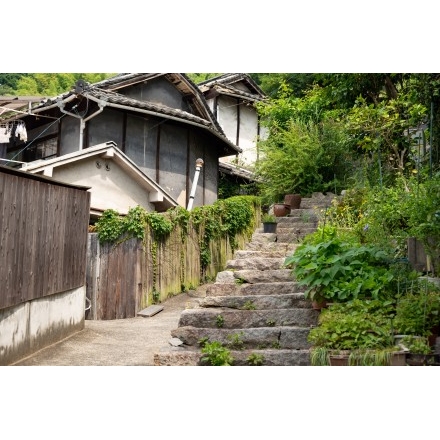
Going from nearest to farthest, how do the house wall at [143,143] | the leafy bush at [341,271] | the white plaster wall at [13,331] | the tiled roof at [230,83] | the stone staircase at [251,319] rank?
the white plaster wall at [13,331]
the stone staircase at [251,319]
the leafy bush at [341,271]
the house wall at [143,143]
the tiled roof at [230,83]

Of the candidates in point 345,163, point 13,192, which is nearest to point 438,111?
point 345,163

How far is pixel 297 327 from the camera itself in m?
5.06

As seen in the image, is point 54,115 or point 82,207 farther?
point 54,115

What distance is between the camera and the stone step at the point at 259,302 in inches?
214

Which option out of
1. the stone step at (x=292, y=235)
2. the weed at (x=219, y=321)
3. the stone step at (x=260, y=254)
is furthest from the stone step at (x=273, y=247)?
the weed at (x=219, y=321)

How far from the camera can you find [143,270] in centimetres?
750

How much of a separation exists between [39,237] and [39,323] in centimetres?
74

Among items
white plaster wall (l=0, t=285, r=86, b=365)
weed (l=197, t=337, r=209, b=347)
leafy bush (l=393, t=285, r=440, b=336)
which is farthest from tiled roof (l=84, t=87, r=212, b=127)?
leafy bush (l=393, t=285, r=440, b=336)

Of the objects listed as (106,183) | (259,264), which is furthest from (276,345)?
(106,183)

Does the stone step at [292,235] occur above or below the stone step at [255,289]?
above

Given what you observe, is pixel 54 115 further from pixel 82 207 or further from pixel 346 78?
pixel 346 78

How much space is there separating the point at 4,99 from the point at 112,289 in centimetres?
241

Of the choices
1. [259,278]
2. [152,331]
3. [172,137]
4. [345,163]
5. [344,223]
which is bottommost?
[152,331]

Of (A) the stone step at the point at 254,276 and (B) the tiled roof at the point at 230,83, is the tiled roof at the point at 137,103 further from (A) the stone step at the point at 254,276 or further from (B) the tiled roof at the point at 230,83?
(A) the stone step at the point at 254,276
